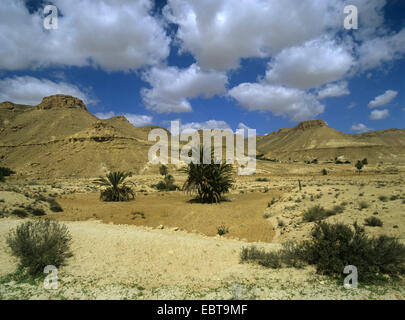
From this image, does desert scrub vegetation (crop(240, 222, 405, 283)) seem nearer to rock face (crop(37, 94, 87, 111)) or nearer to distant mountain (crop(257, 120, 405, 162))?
distant mountain (crop(257, 120, 405, 162))

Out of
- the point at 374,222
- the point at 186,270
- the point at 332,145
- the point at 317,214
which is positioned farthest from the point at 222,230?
the point at 332,145

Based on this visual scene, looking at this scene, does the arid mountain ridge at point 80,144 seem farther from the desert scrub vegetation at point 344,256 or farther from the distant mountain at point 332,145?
the desert scrub vegetation at point 344,256

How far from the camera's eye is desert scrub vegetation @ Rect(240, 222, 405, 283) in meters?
4.66

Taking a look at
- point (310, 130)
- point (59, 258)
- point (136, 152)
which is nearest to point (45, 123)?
point (136, 152)

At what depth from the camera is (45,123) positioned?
85.4m

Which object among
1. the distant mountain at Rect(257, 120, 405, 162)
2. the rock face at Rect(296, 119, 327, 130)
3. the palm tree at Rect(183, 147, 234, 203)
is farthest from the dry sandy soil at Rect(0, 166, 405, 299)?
the rock face at Rect(296, 119, 327, 130)

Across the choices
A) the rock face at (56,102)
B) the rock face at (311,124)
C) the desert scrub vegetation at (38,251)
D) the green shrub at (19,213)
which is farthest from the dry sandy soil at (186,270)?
the rock face at (311,124)

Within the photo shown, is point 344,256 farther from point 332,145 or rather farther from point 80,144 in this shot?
point 332,145

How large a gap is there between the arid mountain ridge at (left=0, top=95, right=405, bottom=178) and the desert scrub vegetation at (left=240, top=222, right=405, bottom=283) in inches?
2152

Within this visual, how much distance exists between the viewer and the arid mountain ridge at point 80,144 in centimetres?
5734

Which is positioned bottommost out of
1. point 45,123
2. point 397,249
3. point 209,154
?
point 397,249

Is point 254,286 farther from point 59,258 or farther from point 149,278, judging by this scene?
point 59,258

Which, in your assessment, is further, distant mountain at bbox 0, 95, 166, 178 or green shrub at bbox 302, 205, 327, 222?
distant mountain at bbox 0, 95, 166, 178
